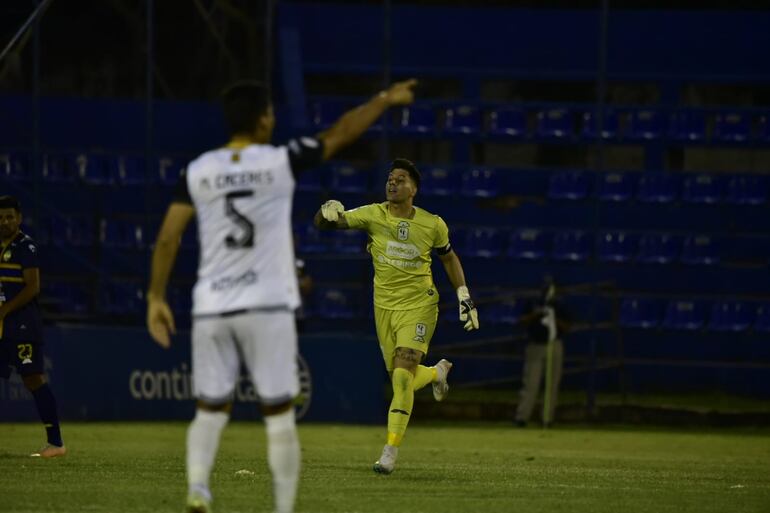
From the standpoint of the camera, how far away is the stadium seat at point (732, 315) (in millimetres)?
24297

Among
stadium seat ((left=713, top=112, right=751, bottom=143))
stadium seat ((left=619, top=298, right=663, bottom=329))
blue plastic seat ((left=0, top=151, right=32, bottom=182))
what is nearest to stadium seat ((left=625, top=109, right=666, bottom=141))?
stadium seat ((left=713, top=112, right=751, bottom=143))

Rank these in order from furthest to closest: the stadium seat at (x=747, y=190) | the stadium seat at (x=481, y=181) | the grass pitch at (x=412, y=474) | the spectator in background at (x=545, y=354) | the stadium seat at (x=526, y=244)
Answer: the stadium seat at (x=481, y=181) → the stadium seat at (x=747, y=190) → the stadium seat at (x=526, y=244) → the spectator in background at (x=545, y=354) → the grass pitch at (x=412, y=474)

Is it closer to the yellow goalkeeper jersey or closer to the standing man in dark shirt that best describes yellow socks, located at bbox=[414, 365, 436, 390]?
the yellow goalkeeper jersey

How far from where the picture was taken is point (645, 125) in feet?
83.3

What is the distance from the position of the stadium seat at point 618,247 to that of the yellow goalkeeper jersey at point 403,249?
11.7m

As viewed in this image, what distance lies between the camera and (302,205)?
2517 centimetres

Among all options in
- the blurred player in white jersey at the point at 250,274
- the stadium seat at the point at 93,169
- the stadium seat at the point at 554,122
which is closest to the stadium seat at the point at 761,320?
the stadium seat at the point at 554,122

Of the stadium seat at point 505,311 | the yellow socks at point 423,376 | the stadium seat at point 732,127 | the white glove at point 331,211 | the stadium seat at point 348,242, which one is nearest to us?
the white glove at point 331,211

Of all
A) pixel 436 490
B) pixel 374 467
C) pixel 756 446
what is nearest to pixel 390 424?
pixel 374 467

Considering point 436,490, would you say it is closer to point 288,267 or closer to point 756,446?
point 288,267

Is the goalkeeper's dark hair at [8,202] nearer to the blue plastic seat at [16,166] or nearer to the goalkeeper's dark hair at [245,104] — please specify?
the goalkeeper's dark hair at [245,104]

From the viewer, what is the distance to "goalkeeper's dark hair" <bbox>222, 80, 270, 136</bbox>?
8.02 metres

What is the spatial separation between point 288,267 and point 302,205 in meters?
17.1

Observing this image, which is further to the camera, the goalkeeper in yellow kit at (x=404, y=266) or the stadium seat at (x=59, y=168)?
the stadium seat at (x=59, y=168)
